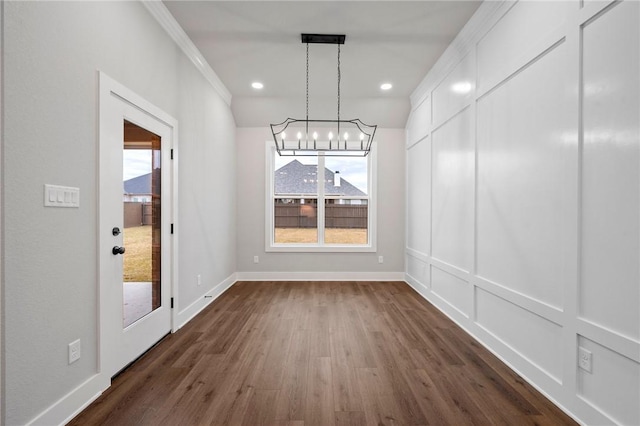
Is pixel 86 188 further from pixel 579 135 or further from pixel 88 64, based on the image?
pixel 579 135

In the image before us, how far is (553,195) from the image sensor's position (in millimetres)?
1927

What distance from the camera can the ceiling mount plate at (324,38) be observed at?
311cm

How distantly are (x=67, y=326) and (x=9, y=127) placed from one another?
1.13 meters

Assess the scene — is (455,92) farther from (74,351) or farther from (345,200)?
(74,351)

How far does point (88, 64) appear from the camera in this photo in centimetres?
191

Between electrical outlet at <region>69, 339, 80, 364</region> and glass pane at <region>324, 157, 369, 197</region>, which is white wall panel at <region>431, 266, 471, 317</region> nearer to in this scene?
glass pane at <region>324, 157, 369, 197</region>

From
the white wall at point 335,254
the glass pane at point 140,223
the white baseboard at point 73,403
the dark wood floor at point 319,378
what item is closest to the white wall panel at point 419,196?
the white wall at point 335,254

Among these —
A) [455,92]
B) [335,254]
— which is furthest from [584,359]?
[335,254]

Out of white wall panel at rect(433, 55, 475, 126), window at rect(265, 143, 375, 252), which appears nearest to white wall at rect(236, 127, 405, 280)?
window at rect(265, 143, 375, 252)

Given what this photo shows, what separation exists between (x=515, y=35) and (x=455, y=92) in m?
1.01

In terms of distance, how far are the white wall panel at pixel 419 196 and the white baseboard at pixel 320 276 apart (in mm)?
716

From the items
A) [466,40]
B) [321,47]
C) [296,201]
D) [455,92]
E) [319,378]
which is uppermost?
[321,47]

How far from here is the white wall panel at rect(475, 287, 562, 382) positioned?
6.32ft

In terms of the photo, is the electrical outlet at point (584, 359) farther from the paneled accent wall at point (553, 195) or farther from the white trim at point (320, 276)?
the white trim at point (320, 276)
